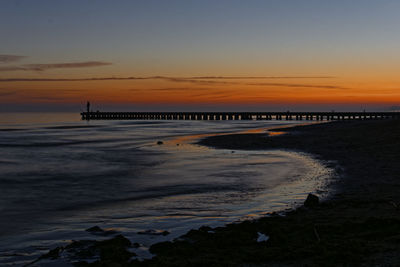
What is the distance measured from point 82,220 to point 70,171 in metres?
9.49

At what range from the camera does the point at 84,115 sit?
12850 cm

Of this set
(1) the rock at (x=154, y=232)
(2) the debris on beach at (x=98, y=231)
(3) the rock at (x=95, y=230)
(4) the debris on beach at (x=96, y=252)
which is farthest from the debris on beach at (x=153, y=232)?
(3) the rock at (x=95, y=230)

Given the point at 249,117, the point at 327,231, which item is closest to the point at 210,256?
the point at 327,231

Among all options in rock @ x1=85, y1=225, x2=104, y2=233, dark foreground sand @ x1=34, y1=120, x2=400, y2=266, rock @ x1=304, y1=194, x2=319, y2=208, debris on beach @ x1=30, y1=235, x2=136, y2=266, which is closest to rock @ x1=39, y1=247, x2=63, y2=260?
debris on beach @ x1=30, y1=235, x2=136, y2=266

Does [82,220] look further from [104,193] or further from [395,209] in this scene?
[395,209]

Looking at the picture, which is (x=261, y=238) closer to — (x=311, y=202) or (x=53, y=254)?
(x=311, y=202)

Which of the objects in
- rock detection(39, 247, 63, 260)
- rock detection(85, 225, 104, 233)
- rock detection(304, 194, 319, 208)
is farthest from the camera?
rock detection(304, 194, 319, 208)

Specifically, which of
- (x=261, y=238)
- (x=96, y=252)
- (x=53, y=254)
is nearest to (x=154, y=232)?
(x=96, y=252)

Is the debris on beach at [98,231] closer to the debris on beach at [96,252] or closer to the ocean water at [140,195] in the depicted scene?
the ocean water at [140,195]

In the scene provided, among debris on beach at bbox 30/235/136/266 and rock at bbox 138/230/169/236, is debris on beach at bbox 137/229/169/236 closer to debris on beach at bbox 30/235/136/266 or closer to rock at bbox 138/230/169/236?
rock at bbox 138/230/169/236

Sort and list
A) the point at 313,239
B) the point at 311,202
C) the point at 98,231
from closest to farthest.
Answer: the point at 313,239, the point at 98,231, the point at 311,202

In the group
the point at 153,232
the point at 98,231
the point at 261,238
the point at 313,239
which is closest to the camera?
the point at 313,239

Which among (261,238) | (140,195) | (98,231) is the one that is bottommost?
(140,195)

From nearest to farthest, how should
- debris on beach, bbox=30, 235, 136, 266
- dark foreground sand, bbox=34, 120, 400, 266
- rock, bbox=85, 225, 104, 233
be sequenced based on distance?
dark foreground sand, bbox=34, 120, 400, 266 → debris on beach, bbox=30, 235, 136, 266 → rock, bbox=85, 225, 104, 233
